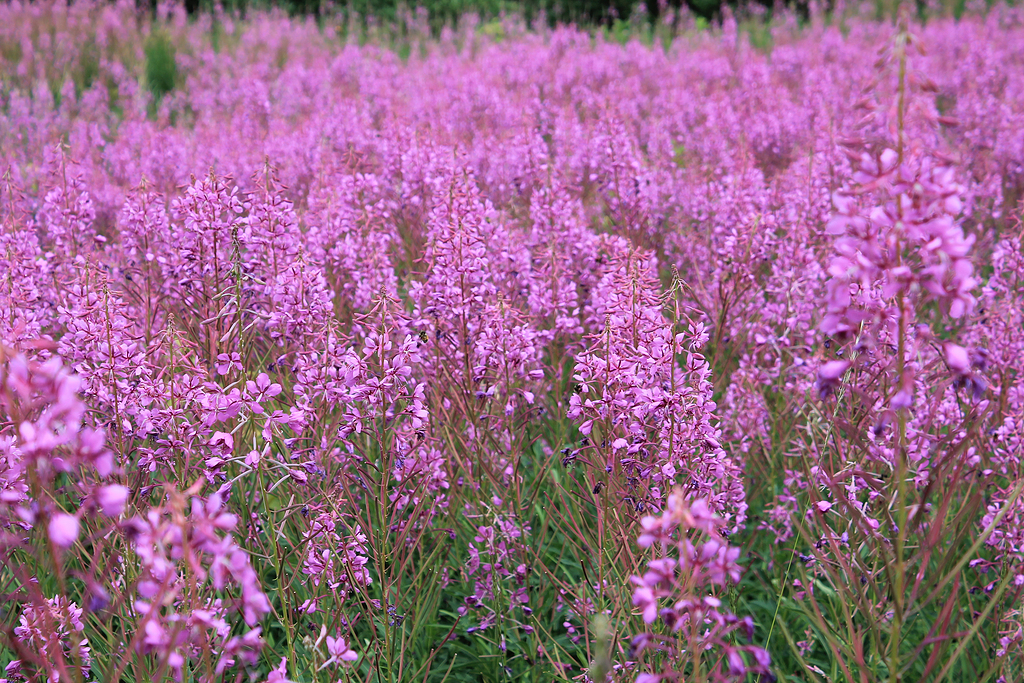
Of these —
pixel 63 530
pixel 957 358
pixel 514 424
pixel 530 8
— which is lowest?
pixel 514 424

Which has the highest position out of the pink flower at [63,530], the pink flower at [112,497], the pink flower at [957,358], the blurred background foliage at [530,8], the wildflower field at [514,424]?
the blurred background foliage at [530,8]

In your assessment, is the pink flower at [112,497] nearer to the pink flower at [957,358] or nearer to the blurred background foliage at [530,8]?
the pink flower at [957,358]

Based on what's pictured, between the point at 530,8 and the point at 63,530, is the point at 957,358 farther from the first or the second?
the point at 530,8

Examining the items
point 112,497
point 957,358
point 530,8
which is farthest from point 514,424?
point 530,8

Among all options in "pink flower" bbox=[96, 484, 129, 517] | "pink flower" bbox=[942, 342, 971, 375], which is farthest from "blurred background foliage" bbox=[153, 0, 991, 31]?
"pink flower" bbox=[96, 484, 129, 517]

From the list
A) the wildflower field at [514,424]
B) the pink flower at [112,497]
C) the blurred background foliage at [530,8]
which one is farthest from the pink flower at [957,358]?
the blurred background foliage at [530,8]

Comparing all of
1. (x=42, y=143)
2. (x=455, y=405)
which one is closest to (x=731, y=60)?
(x=42, y=143)

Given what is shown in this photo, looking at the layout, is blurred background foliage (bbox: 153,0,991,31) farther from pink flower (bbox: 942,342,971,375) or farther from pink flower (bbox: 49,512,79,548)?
pink flower (bbox: 49,512,79,548)

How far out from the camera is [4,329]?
252 centimetres

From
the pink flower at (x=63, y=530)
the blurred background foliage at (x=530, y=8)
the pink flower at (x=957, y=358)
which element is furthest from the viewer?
the blurred background foliage at (x=530, y=8)

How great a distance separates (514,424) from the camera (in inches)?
128

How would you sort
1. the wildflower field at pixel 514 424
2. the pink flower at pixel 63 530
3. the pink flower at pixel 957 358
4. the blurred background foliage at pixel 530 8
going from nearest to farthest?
the pink flower at pixel 63 530 → the pink flower at pixel 957 358 → the wildflower field at pixel 514 424 → the blurred background foliage at pixel 530 8

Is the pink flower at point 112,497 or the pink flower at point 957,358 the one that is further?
the pink flower at point 957,358

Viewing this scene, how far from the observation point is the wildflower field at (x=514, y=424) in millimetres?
1461
